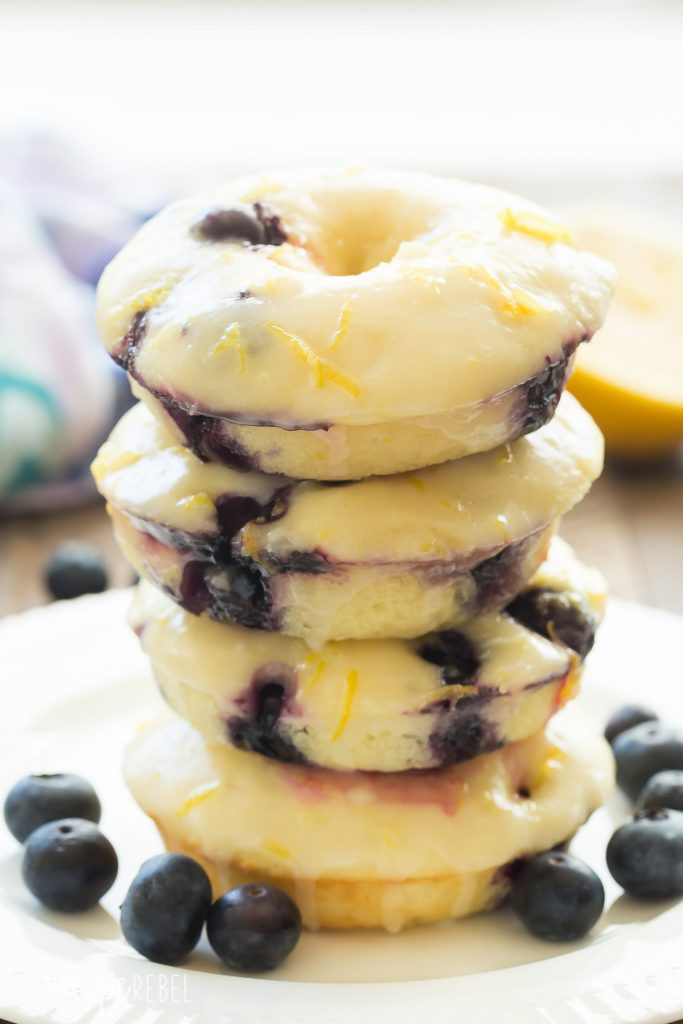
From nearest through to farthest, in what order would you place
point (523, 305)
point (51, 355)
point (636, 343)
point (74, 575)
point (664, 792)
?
1. point (523, 305)
2. point (664, 792)
3. point (74, 575)
4. point (51, 355)
5. point (636, 343)

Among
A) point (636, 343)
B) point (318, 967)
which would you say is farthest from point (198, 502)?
point (636, 343)

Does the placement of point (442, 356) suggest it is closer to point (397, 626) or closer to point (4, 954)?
point (397, 626)

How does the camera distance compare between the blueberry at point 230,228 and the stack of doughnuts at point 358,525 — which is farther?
the blueberry at point 230,228

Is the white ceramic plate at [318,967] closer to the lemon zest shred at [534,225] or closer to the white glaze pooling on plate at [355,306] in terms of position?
the white glaze pooling on plate at [355,306]

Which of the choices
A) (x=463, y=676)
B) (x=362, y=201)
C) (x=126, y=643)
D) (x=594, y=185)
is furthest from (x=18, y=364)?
(x=594, y=185)

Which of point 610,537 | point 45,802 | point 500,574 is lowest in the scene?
point 610,537

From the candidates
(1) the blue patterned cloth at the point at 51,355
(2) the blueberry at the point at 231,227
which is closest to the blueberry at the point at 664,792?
(2) the blueberry at the point at 231,227

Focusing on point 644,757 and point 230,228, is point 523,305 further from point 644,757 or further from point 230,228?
point 644,757
